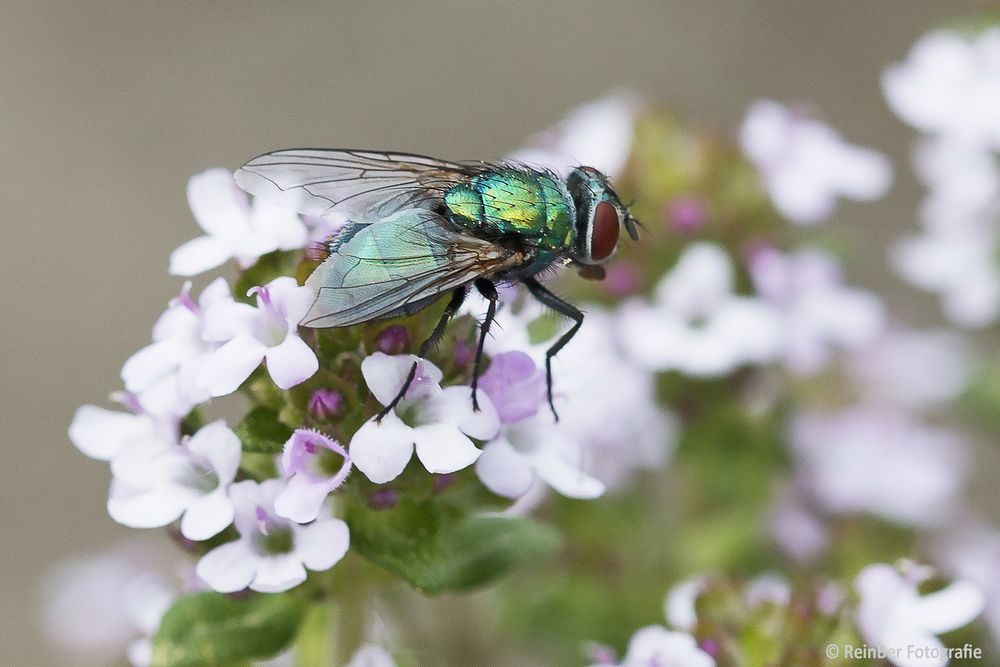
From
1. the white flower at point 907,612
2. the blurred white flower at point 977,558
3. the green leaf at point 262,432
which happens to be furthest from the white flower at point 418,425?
the blurred white flower at point 977,558

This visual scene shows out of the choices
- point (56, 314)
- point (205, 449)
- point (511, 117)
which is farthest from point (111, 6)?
point (205, 449)

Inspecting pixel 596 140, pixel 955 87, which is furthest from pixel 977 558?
pixel 596 140

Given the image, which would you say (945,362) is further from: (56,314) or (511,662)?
(56,314)

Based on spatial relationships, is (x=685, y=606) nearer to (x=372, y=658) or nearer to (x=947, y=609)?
(x=947, y=609)

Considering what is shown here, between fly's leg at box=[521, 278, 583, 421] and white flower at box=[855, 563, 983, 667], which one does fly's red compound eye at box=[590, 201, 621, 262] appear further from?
white flower at box=[855, 563, 983, 667]

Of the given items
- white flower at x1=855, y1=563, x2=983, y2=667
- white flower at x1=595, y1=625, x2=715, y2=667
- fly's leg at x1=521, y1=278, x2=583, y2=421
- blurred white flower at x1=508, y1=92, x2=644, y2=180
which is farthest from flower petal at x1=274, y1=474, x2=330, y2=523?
blurred white flower at x1=508, y1=92, x2=644, y2=180
